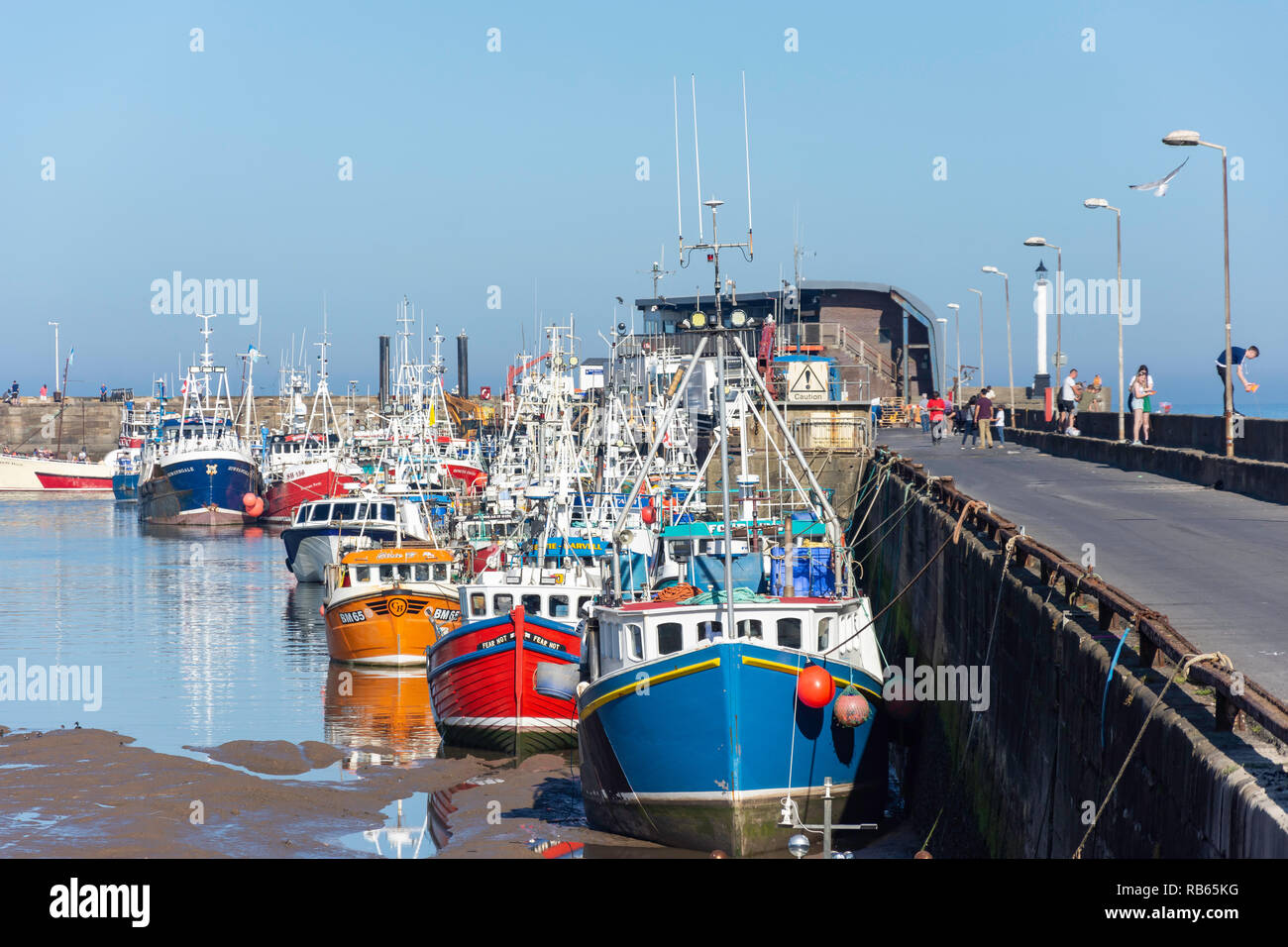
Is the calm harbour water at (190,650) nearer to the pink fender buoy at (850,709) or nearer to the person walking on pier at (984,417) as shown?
the pink fender buoy at (850,709)

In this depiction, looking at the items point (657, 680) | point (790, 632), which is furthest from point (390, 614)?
point (657, 680)

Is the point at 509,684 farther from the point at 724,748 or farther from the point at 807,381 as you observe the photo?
the point at 807,381

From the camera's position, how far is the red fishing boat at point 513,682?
82.5 ft

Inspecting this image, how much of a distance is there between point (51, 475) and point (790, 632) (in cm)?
11635

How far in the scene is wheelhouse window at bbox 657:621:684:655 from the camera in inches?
730

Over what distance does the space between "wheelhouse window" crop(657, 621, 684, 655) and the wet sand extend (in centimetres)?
242

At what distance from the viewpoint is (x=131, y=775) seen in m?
24.2

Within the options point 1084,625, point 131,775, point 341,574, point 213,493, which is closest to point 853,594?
point 1084,625

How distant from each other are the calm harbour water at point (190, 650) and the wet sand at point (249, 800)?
1.71m


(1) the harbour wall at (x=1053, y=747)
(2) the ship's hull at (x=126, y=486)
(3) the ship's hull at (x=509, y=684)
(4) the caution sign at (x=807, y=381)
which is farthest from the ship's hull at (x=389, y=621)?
(2) the ship's hull at (x=126, y=486)

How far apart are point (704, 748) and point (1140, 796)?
7.92 m

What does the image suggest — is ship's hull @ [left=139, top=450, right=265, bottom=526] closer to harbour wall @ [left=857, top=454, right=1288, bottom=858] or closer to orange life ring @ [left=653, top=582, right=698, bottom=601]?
harbour wall @ [left=857, top=454, right=1288, bottom=858]

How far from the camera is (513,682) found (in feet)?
82.9
